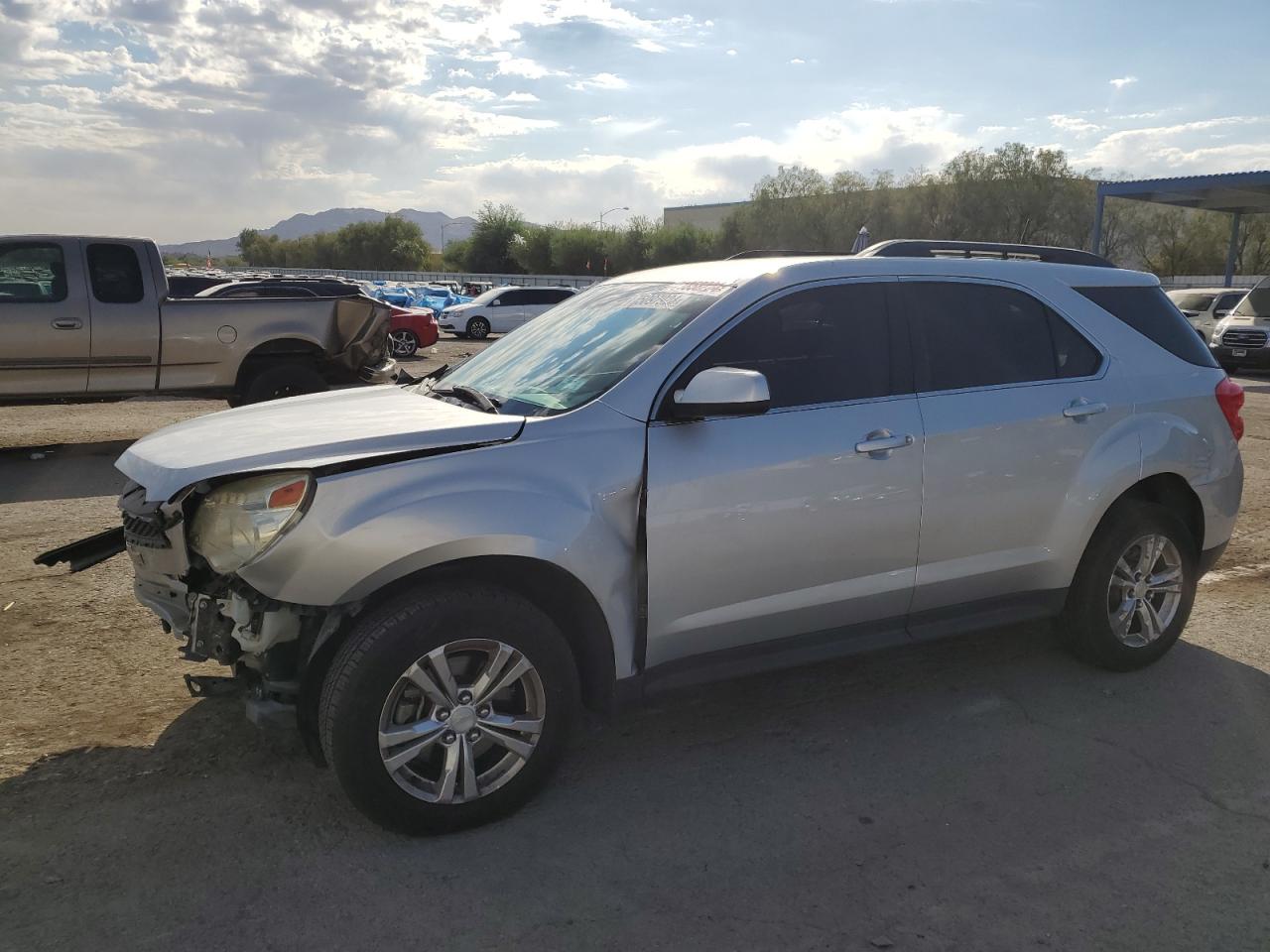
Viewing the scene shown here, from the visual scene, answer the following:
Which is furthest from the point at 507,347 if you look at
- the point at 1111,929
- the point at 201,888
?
the point at 1111,929

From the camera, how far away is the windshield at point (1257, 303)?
2092cm

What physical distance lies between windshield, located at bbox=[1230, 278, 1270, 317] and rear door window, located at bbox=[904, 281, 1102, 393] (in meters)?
20.0

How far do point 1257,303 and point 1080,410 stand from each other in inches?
810

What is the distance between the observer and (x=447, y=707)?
3.13 meters

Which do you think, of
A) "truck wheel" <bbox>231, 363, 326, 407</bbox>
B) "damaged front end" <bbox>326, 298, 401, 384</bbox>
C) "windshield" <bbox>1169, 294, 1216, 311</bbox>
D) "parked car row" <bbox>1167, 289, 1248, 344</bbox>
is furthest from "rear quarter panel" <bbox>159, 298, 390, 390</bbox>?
"windshield" <bbox>1169, 294, 1216, 311</bbox>

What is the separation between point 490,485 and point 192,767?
1.60m

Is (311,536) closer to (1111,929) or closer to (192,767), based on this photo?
(192,767)

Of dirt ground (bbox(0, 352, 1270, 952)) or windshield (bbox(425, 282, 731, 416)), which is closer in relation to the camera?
dirt ground (bbox(0, 352, 1270, 952))

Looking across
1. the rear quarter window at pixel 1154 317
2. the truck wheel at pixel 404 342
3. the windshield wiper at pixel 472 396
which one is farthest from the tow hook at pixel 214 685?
the truck wheel at pixel 404 342

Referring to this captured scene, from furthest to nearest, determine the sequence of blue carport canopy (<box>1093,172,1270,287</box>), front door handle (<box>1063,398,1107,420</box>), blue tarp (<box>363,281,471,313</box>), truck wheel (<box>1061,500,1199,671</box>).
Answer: blue tarp (<box>363,281,471,313</box>), blue carport canopy (<box>1093,172,1270,287</box>), truck wheel (<box>1061,500,1199,671</box>), front door handle (<box>1063,398,1107,420</box>)

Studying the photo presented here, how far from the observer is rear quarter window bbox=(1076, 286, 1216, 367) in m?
4.60

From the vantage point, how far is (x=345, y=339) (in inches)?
405

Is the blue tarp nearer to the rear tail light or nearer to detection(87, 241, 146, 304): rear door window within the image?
detection(87, 241, 146, 304): rear door window

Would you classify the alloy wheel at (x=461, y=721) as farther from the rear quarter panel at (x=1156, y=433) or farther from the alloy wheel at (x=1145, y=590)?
the alloy wheel at (x=1145, y=590)
